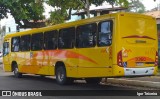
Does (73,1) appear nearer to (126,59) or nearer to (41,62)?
(41,62)

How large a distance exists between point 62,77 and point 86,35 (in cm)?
294

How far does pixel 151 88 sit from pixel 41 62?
6.67 m

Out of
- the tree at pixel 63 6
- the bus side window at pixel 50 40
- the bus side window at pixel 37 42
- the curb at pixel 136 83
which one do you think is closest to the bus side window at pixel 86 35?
the bus side window at pixel 50 40

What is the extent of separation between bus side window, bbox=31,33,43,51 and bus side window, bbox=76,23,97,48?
3.90 m

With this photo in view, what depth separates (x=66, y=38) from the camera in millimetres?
17438

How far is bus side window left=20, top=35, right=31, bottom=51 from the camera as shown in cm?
2158

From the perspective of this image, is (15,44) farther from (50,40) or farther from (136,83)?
(136,83)

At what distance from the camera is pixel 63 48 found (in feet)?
58.1

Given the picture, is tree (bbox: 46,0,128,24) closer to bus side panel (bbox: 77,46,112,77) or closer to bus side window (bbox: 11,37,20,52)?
bus side window (bbox: 11,37,20,52)

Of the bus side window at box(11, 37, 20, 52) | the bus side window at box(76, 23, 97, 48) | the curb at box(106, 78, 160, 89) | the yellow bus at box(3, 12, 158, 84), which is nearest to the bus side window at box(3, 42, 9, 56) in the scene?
the bus side window at box(11, 37, 20, 52)

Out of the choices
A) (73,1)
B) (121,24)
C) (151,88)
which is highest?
(73,1)

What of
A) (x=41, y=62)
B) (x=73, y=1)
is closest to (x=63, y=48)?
(x=41, y=62)

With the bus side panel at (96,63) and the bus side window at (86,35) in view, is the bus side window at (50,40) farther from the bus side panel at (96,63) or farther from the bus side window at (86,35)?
the bus side panel at (96,63)

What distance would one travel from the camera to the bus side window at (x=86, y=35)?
1525 cm
